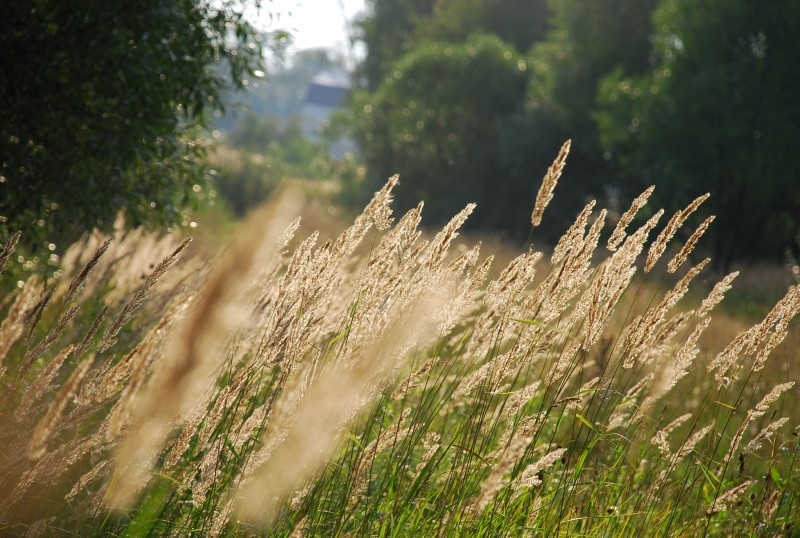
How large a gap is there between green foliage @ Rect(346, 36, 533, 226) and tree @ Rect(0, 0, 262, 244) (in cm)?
2079

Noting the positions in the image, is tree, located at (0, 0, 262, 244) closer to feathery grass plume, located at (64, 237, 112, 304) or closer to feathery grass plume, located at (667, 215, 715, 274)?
feathery grass plume, located at (64, 237, 112, 304)

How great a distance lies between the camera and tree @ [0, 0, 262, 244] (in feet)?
20.6

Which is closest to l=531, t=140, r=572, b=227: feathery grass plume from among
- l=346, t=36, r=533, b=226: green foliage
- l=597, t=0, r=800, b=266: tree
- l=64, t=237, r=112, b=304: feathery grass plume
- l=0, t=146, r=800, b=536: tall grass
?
l=0, t=146, r=800, b=536: tall grass

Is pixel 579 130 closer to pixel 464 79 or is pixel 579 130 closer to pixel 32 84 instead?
pixel 464 79

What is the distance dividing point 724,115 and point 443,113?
434 inches

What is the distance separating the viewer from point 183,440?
2.33 meters

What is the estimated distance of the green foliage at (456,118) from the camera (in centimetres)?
2817

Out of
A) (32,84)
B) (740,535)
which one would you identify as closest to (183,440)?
(740,535)

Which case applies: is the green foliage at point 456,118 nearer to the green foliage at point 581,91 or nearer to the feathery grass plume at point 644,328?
the green foliage at point 581,91

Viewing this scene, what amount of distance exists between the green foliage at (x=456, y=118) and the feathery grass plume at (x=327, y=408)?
2501 centimetres

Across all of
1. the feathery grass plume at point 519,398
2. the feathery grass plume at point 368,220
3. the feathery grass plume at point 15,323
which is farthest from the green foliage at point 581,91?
the feathery grass plume at point 15,323

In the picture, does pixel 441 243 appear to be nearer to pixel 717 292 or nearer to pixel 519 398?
pixel 519 398

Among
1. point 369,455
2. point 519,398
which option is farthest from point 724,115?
point 369,455

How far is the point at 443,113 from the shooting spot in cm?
2836
